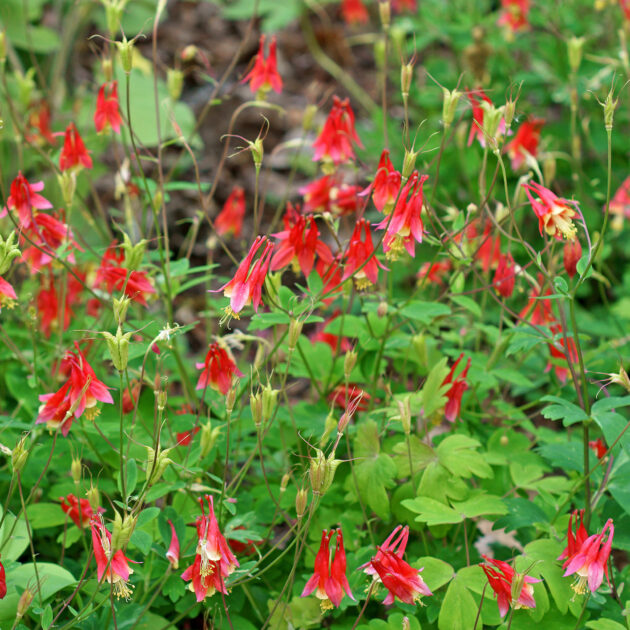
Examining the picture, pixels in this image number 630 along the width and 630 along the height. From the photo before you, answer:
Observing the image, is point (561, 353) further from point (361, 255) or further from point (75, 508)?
point (75, 508)

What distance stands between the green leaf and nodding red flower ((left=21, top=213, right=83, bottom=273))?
3.37 feet

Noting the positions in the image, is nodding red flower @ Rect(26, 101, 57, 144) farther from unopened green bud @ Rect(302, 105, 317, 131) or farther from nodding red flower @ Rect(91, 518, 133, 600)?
nodding red flower @ Rect(91, 518, 133, 600)

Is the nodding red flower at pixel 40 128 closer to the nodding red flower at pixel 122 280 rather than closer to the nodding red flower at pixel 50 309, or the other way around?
the nodding red flower at pixel 50 309

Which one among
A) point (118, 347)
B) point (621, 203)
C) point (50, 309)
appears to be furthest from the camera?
point (621, 203)

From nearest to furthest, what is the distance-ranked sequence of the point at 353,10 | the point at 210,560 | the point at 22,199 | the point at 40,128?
the point at 210,560, the point at 22,199, the point at 40,128, the point at 353,10

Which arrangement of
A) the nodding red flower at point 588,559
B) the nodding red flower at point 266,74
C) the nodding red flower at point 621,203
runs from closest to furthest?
1. the nodding red flower at point 588,559
2. the nodding red flower at point 266,74
3. the nodding red flower at point 621,203

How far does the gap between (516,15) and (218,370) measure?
98.0 inches

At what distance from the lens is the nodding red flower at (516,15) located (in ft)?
10.8

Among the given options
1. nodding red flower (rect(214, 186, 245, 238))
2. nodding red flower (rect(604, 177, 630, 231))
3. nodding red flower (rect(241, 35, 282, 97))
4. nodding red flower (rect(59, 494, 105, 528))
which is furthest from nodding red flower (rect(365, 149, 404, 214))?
nodding red flower (rect(604, 177, 630, 231))

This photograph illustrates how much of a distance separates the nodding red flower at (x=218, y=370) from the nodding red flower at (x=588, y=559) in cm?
67

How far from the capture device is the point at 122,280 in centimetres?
165

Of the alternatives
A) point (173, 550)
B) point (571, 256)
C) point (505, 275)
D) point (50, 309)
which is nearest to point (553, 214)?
point (571, 256)

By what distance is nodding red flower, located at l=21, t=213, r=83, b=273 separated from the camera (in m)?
1.68

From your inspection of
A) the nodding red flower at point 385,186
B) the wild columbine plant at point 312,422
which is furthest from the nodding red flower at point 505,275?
the nodding red flower at point 385,186
